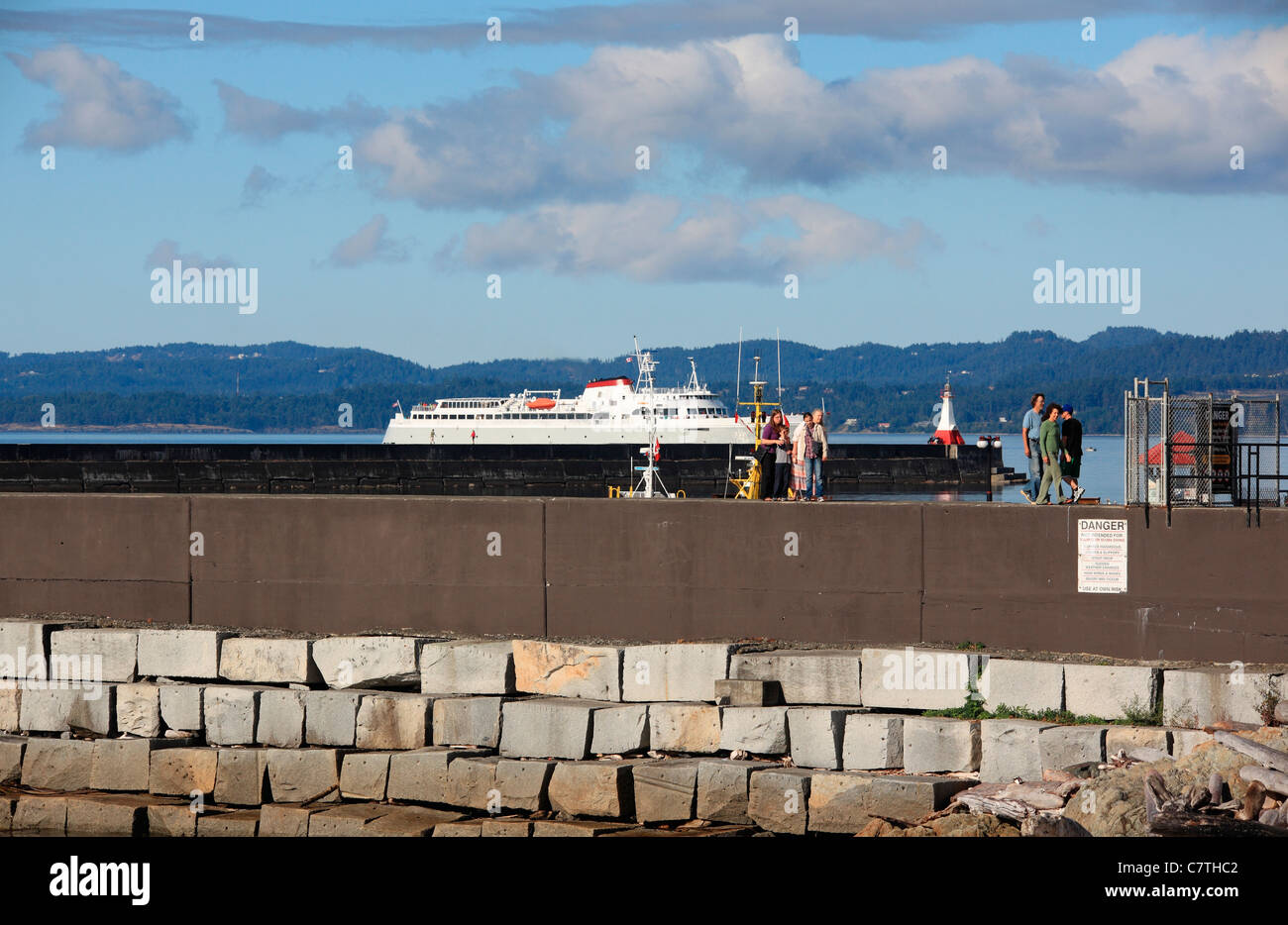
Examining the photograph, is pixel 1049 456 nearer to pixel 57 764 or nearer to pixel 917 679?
pixel 917 679

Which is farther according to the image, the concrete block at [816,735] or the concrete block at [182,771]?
the concrete block at [182,771]

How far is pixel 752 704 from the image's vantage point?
13.1 meters

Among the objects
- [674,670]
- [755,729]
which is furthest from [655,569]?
[755,729]

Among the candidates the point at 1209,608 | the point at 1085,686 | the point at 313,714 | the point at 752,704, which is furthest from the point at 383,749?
the point at 1209,608

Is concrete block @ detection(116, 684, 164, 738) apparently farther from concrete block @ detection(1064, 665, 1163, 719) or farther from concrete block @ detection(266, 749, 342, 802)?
concrete block @ detection(1064, 665, 1163, 719)

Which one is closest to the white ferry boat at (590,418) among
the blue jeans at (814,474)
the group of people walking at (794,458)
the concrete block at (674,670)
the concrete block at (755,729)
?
the group of people walking at (794,458)

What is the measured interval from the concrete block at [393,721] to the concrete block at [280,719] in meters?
0.66

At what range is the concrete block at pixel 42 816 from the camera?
13617mm

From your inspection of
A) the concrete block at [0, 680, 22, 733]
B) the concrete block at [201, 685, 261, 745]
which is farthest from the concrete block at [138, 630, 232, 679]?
the concrete block at [0, 680, 22, 733]

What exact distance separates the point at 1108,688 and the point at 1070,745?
0.78m

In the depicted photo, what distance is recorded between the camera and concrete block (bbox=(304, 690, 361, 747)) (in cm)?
1412

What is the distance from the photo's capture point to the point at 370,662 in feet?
47.7

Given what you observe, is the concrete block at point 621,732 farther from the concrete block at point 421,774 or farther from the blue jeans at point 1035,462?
the blue jeans at point 1035,462

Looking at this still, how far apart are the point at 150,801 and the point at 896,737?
702 cm
